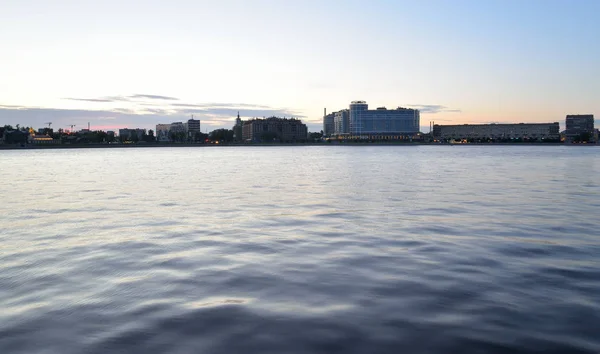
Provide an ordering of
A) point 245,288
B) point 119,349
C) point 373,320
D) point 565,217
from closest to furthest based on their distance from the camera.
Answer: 1. point 119,349
2. point 373,320
3. point 245,288
4. point 565,217

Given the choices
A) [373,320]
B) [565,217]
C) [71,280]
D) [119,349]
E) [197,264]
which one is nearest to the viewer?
[119,349]

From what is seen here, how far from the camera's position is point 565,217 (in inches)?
639

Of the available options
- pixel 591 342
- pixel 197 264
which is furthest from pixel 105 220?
pixel 591 342

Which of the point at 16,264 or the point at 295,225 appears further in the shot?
the point at 295,225

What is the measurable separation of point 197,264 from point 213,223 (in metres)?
5.52

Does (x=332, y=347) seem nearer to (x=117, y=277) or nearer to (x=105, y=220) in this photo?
(x=117, y=277)

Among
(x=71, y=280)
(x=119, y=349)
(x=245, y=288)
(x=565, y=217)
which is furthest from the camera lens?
(x=565, y=217)

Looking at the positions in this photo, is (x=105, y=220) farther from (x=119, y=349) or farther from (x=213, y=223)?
(x=119, y=349)

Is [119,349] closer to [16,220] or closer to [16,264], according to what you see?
[16,264]

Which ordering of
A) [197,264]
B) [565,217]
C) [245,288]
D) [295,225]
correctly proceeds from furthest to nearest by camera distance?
[565,217]
[295,225]
[197,264]
[245,288]

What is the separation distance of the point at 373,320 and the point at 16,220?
14445mm

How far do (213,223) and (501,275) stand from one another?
29.8ft

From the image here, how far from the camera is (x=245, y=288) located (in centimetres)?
823

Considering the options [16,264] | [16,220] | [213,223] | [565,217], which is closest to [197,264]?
[16,264]
